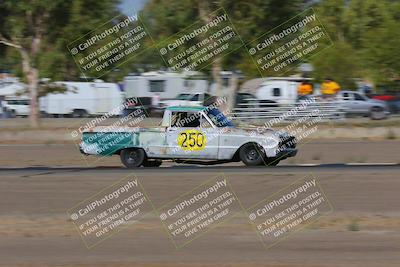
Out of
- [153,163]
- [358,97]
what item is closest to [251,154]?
[153,163]

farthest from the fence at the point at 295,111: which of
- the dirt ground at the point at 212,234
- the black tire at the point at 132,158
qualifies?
the dirt ground at the point at 212,234

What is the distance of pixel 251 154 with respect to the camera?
19.8 m

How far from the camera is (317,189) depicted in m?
15.7

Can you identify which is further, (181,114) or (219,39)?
(219,39)

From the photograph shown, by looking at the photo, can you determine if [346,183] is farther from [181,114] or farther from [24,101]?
[24,101]

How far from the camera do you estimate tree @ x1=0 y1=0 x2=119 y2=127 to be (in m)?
33.5

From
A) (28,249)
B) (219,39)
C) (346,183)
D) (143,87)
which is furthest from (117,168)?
(143,87)

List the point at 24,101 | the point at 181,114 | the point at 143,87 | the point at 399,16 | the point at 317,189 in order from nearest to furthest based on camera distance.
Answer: the point at 317,189, the point at 181,114, the point at 399,16, the point at 24,101, the point at 143,87

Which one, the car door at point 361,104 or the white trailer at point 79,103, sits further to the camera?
the white trailer at point 79,103

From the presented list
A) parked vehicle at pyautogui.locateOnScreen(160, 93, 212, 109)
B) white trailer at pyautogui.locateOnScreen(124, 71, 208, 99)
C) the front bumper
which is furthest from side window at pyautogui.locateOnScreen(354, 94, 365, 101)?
the front bumper

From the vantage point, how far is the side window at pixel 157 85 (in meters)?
54.1

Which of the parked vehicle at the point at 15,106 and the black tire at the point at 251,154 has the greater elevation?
the parked vehicle at the point at 15,106

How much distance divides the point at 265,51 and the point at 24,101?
20438 millimetres

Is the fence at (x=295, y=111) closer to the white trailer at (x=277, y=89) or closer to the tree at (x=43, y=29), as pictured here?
the tree at (x=43, y=29)
